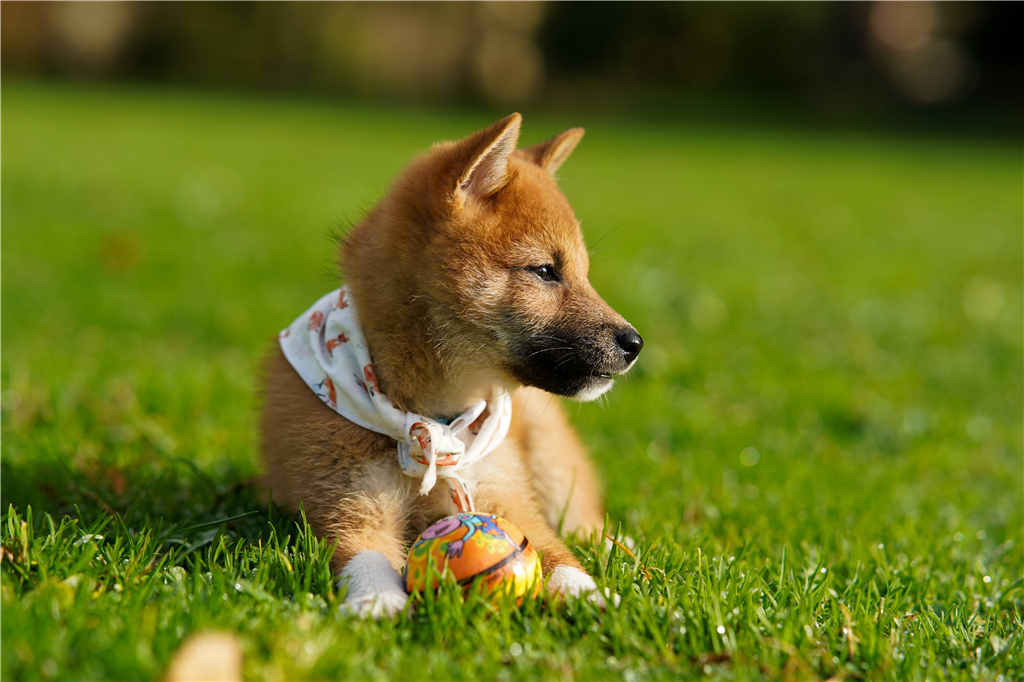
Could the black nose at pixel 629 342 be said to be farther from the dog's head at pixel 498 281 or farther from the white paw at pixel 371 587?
the white paw at pixel 371 587

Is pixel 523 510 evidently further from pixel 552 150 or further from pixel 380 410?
pixel 552 150

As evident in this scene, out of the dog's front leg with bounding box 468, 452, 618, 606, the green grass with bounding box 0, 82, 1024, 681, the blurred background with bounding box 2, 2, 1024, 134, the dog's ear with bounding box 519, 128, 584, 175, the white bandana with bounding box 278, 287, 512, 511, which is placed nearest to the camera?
the green grass with bounding box 0, 82, 1024, 681

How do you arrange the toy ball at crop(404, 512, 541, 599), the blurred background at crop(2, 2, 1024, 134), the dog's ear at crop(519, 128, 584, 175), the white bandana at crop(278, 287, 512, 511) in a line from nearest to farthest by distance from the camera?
the toy ball at crop(404, 512, 541, 599), the white bandana at crop(278, 287, 512, 511), the dog's ear at crop(519, 128, 584, 175), the blurred background at crop(2, 2, 1024, 134)

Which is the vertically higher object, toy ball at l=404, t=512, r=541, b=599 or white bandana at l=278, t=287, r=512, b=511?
white bandana at l=278, t=287, r=512, b=511

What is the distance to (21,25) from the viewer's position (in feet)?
101

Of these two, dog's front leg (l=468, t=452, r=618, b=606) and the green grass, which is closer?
the green grass

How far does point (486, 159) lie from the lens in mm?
2707

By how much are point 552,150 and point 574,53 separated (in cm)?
3079

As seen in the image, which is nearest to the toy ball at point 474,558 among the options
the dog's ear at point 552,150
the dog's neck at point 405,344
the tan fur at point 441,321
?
the tan fur at point 441,321

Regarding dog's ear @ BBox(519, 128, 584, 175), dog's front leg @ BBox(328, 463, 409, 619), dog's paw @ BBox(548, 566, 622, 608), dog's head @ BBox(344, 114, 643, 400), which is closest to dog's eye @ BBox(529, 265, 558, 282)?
dog's head @ BBox(344, 114, 643, 400)

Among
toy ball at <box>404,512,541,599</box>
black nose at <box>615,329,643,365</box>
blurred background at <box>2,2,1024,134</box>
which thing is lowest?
blurred background at <box>2,2,1024,134</box>

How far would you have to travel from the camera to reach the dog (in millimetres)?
2686

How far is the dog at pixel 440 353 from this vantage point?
2.69 m

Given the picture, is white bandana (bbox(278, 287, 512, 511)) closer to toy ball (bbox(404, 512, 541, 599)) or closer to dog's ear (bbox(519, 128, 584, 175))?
toy ball (bbox(404, 512, 541, 599))
